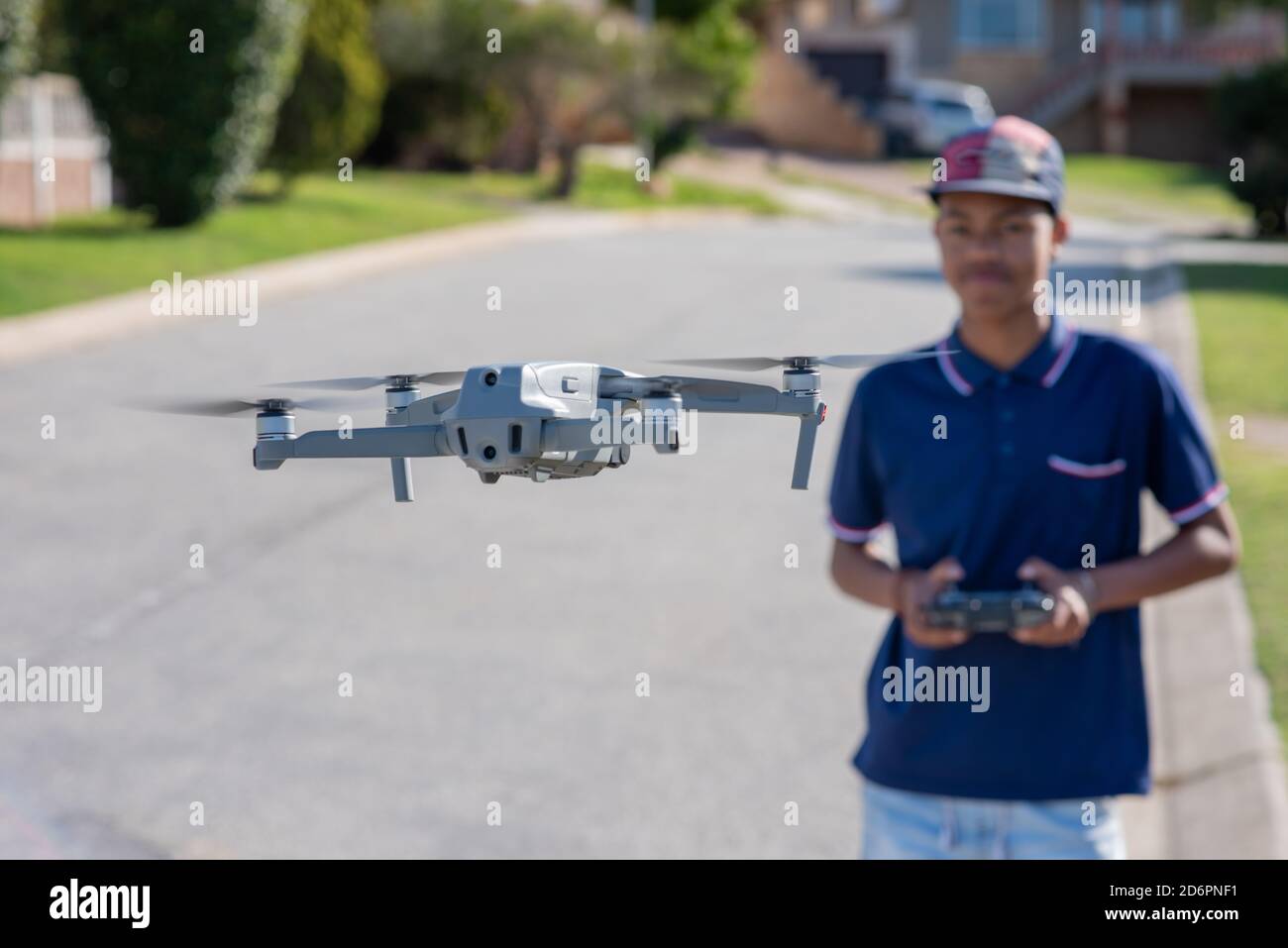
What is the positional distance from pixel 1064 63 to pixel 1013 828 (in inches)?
2953

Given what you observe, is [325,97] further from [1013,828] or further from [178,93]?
[1013,828]

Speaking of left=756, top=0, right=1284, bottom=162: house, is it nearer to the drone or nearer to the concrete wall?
the concrete wall

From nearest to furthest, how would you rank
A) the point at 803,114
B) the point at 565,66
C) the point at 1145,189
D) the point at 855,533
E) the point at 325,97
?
the point at 855,533, the point at 325,97, the point at 565,66, the point at 1145,189, the point at 803,114

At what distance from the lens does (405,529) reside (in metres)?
14.9

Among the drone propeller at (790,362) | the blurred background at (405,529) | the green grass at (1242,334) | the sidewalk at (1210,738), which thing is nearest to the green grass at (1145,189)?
the green grass at (1242,334)

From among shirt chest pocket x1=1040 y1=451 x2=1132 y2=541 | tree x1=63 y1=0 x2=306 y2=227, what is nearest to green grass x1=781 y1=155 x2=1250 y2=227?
tree x1=63 y1=0 x2=306 y2=227

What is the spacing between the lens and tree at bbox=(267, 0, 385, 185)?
3628cm

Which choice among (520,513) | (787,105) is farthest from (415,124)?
(520,513)

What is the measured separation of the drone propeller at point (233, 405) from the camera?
993 millimetres

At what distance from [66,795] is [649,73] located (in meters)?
39.8

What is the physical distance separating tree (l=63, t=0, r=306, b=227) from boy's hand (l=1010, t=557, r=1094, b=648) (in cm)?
2298

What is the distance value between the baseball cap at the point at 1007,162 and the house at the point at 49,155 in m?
28.1

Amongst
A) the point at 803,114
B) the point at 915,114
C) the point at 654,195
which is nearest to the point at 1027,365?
the point at 654,195

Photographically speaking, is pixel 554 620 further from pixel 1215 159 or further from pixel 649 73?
pixel 1215 159
